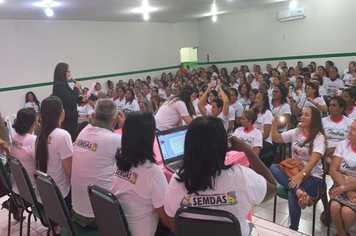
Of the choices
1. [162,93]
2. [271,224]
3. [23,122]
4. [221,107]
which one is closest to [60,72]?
[23,122]

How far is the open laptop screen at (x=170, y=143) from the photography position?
91.3 inches

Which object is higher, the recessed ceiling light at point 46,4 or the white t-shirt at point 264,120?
the recessed ceiling light at point 46,4

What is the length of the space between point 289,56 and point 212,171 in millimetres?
10141

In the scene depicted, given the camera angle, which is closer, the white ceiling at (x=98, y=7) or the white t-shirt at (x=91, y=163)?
the white t-shirt at (x=91, y=163)

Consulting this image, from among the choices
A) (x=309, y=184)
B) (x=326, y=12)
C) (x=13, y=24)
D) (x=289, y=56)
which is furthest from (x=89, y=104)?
(x=326, y=12)

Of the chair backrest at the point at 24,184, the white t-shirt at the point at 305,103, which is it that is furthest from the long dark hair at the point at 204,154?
the white t-shirt at the point at 305,103

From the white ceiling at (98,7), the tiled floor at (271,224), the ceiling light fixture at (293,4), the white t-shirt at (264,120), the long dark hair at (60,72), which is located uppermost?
the ceiling light fixture at (293,4)

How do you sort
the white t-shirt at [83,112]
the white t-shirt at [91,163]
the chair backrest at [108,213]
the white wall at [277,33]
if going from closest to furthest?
the chair backrest at [108,213] < the white t-shirt at [91,163] < the white t-shirt at [83,112] < the white wall at [277,33]

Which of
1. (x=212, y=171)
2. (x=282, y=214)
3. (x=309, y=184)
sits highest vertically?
(x=212, y=171)

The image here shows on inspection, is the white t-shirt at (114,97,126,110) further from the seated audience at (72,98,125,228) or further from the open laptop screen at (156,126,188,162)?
the seated audience at (72,98,125,228)

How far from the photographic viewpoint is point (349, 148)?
8.44ft

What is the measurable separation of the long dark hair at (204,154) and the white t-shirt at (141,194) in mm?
256

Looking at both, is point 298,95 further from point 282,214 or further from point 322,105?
point 282,214

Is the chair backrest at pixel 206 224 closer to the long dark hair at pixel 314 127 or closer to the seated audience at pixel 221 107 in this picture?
the long dark hair at pixel 314 127
